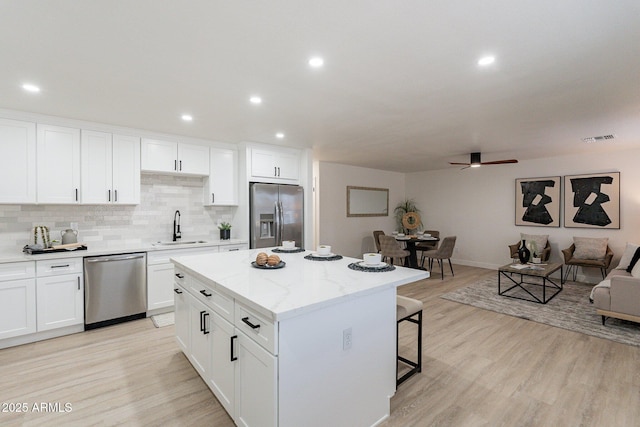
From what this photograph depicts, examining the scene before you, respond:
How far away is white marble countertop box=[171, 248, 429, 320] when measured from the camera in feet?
4.77

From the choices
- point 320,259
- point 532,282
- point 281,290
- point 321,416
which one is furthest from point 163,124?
point 532,282

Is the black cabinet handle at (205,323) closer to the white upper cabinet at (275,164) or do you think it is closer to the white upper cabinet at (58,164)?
the white upper cabinet at (58,164)

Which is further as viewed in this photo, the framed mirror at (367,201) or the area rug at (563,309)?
the framed mirror at (367,201)

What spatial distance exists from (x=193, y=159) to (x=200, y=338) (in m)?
2.86

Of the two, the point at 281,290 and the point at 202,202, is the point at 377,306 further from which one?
the point at 202,202

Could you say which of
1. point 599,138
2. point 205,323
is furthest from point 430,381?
point 599,138

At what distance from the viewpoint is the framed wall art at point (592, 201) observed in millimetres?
5316

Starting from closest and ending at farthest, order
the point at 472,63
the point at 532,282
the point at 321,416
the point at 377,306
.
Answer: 1. the point at 321,416
2. the point at 377,306
3. the point at 472,63
4. the point at 532,282

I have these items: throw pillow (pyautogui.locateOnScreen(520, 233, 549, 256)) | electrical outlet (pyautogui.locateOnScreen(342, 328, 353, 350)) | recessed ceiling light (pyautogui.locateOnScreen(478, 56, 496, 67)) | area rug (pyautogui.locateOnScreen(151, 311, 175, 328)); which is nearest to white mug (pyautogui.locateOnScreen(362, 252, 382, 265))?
electrical outlet (pyautogui.locateOnScreen(342, 328, 353, 350))

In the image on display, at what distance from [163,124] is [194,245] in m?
1.59

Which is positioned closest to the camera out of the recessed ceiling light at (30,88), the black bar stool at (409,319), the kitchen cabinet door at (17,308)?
the black bar stool at (409,319)

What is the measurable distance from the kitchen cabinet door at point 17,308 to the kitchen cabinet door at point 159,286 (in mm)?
1069

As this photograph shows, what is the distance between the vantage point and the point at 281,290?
1660 mm

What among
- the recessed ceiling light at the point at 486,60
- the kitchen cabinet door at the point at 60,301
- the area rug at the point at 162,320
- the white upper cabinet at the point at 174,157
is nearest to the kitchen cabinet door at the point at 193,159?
the white upper cabinet at the point at 174,157
